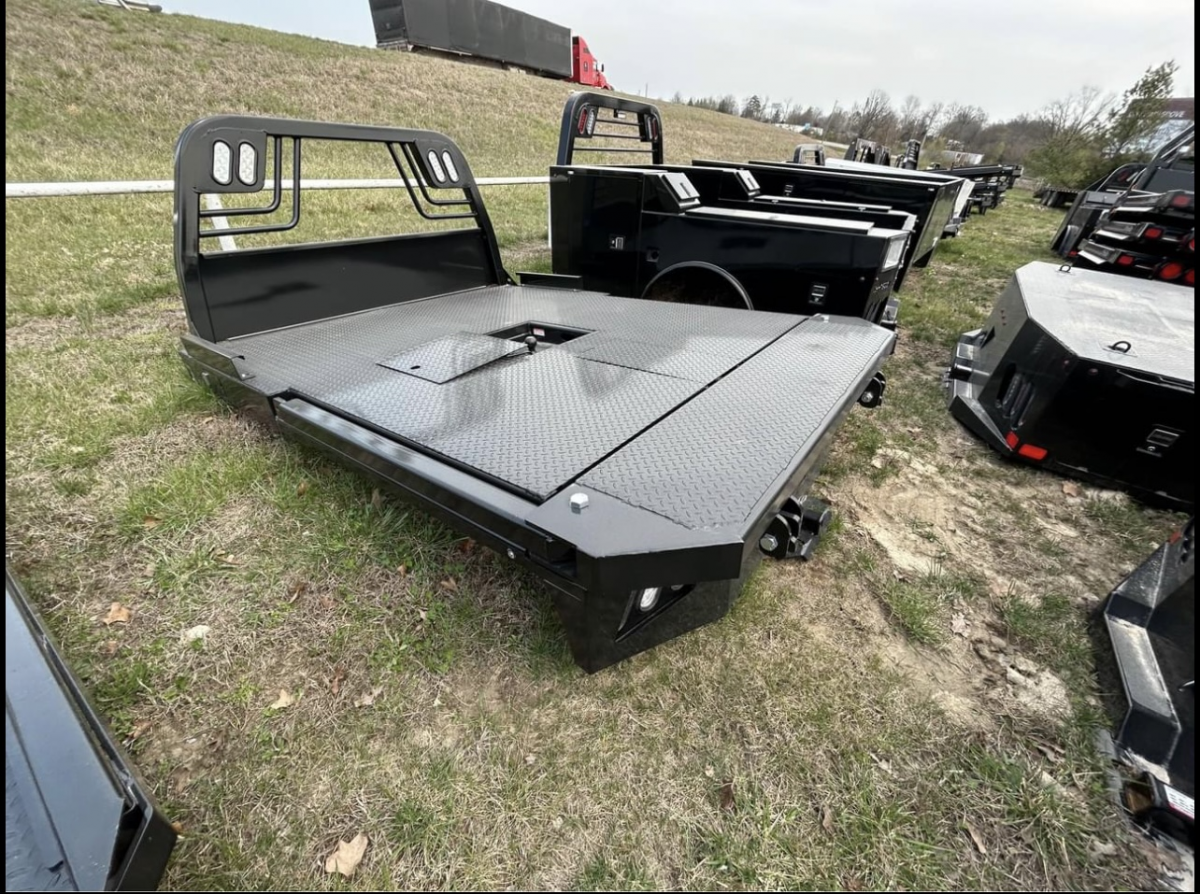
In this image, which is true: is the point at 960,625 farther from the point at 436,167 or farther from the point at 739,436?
the point at 436,167

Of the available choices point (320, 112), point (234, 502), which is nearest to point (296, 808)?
point (234, 502)

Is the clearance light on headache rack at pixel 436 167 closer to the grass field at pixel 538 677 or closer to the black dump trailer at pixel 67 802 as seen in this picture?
the grass field at pixel 538 677

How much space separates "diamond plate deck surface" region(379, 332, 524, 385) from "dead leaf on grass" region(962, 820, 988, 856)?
2271 mm

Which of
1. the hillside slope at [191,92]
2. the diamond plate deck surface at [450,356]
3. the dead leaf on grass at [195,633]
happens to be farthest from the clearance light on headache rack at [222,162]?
the hillside slope at [191,92]

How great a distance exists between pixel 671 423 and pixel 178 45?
69.2 feet

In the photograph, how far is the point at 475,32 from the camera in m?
25.4

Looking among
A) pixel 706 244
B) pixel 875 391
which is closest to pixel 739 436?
pixel 875 391

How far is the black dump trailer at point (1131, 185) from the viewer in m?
7.32

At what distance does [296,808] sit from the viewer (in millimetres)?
1434

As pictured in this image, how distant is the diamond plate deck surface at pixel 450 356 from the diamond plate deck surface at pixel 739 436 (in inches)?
40.3

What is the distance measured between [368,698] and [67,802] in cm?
69

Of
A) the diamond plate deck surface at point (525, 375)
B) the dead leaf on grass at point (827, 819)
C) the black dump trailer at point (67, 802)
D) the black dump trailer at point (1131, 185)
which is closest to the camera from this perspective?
the black dump trailer at point (67, 802)

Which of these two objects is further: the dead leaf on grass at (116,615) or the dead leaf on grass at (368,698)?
the dead leaf on grass at (116,615)

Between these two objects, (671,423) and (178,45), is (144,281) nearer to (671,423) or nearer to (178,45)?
(671,423)
